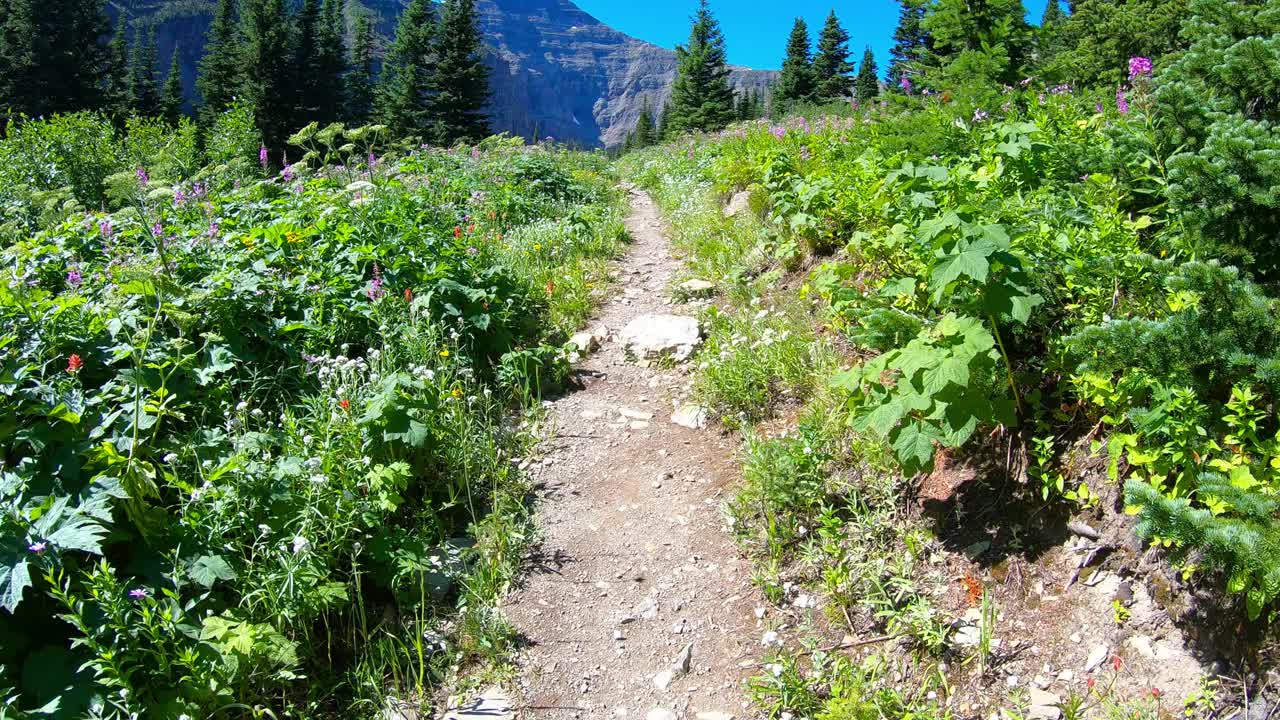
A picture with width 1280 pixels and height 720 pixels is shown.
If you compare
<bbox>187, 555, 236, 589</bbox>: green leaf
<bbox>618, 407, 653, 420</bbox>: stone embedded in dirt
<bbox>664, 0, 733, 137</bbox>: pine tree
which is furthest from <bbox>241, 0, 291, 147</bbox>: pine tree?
<bbox>187, 555, 236, 589</bbox>: green leaf

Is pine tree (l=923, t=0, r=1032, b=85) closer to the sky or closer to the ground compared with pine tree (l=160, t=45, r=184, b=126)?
closer to the ground

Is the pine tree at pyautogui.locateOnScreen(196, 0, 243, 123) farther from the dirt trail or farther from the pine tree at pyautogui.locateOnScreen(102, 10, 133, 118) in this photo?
the dirt trail

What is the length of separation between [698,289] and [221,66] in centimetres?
6155

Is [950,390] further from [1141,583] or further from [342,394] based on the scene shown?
[342,394]

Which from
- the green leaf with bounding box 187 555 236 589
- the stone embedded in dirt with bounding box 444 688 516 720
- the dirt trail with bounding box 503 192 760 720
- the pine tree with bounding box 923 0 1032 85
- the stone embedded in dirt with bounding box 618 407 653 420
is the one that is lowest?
the stone embedded in dirt with bounding box 444 688 516 720

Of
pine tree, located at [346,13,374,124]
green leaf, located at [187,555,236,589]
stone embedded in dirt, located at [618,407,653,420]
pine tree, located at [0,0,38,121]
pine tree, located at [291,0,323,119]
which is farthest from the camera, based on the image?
pine tree, located at [346,13,374,124]

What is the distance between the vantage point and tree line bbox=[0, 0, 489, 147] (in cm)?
4175

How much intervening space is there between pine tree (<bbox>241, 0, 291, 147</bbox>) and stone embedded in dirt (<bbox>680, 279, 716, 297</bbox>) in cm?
4731

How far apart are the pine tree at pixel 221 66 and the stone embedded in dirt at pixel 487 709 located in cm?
5662

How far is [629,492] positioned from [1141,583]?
256 centimetres

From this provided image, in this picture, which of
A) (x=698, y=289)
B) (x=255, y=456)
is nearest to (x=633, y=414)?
(x=698, y=289)

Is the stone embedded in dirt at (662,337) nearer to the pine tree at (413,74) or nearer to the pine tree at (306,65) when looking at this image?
the pine tree at (413,74)

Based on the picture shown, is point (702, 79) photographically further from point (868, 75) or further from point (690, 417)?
point (690, 417)

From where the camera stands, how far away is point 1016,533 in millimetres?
3033
